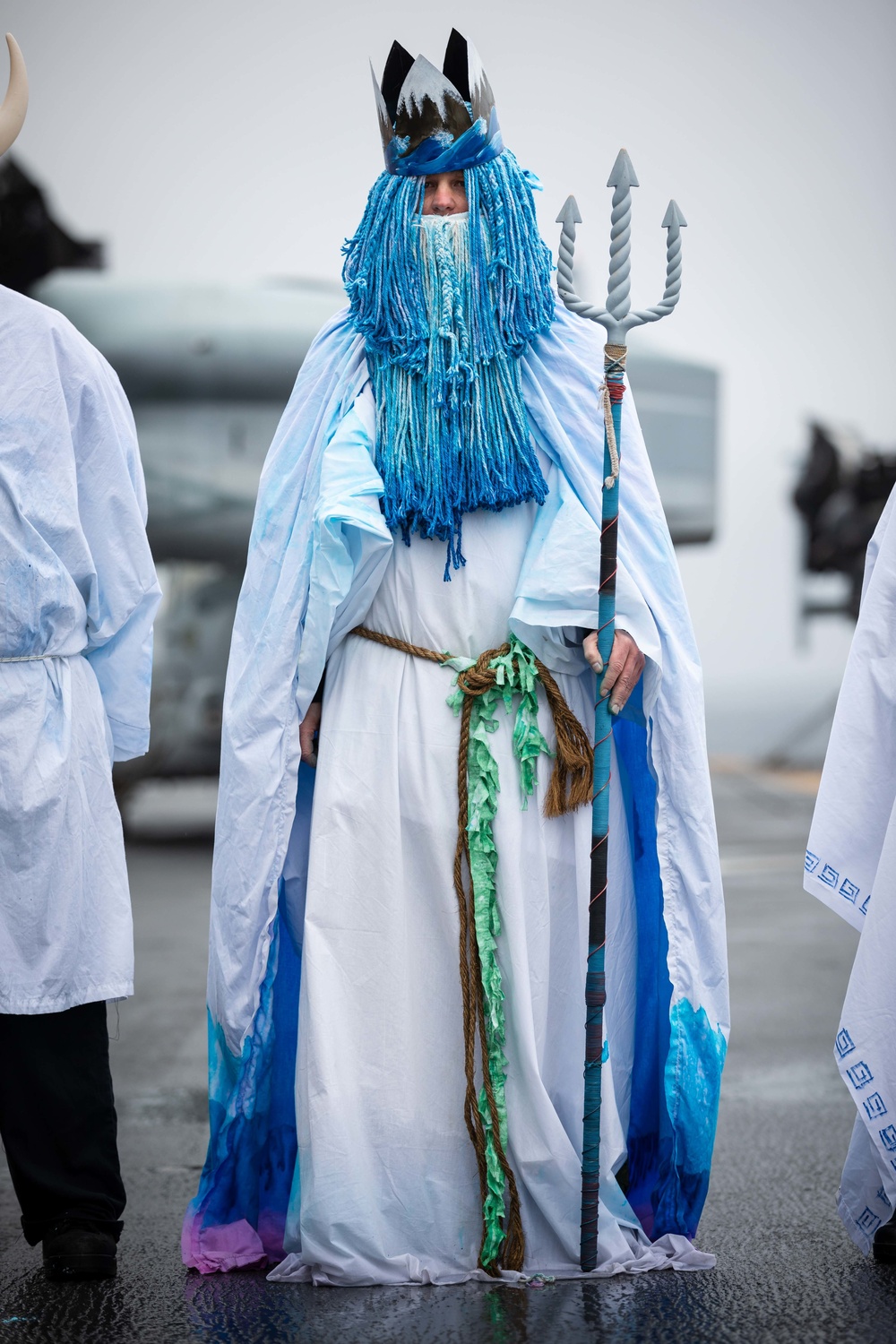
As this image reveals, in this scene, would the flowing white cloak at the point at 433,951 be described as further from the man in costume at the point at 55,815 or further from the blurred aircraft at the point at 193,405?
the blurred aircraft at the point at 193,405

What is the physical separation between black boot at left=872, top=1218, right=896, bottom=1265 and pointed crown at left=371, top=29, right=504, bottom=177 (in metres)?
2.09

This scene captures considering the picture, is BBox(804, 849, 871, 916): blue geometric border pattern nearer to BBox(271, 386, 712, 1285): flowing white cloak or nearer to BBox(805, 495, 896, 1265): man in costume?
BBox(805, 495, 896, 1265): man in costume

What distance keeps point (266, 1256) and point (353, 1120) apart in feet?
1.15

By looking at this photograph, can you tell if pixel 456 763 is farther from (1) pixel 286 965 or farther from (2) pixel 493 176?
(2) pixel 493 176

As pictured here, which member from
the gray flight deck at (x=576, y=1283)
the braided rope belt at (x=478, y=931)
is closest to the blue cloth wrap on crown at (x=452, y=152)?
the braided rope belt at (x=478, y=931)

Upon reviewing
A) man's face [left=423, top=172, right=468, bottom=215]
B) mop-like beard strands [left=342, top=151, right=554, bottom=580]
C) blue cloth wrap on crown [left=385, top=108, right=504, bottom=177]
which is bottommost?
mop-like beard strands [left=342, top=151, right=554, bottom=580]

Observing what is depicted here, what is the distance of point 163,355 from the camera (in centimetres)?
1057

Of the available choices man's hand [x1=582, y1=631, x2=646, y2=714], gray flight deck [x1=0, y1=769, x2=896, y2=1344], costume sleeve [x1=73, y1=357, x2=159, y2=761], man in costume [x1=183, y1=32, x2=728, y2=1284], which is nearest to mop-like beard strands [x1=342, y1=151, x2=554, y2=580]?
man in costume [x1=183, y1=32, x2=728, y2=1284]

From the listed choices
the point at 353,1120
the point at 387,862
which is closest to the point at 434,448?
the point at 387,862

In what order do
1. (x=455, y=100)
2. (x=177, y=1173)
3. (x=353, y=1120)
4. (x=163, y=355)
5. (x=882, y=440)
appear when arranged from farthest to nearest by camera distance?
(x=882, y=440)
(x=163, y=355)
(x=177, y=1173)
(x=455, y=100)
(x=353, y=1120)

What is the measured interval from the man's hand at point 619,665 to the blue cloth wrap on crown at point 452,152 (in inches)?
35.7

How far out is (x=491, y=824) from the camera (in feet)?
8.71

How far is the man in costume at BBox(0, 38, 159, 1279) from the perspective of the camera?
260cm

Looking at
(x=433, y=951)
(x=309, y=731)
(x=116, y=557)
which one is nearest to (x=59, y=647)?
(x=116, y=557)
